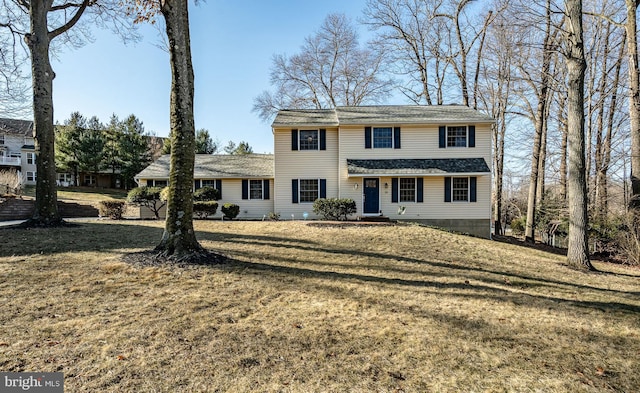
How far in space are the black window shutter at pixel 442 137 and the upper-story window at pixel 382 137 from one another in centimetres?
209

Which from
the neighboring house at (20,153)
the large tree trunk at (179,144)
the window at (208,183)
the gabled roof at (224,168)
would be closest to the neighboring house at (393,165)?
the gabled roof at (224,168)

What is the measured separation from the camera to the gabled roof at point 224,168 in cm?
1755

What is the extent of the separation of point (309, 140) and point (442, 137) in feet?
22.5

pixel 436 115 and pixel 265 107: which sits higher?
pixel 265 107

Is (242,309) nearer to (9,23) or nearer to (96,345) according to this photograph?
(96,345)

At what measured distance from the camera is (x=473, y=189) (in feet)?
51.8

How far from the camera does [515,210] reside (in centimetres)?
2506

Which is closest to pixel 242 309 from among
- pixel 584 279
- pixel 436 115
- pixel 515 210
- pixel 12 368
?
pixel 12 368

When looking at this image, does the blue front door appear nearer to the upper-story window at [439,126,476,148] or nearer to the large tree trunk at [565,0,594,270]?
the upper-story window at [439,126,476,148]

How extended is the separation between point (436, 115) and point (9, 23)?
1902cm

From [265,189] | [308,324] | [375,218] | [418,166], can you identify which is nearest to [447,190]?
[418,166]

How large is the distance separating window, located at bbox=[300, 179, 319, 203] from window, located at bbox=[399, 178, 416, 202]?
4403 mm

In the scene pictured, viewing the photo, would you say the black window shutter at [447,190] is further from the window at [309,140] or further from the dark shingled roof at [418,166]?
the window at [309,140]

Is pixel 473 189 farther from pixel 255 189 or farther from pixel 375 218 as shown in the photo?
pixel 255 189
